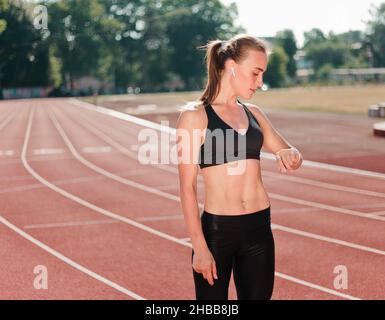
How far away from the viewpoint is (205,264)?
3.16 metres

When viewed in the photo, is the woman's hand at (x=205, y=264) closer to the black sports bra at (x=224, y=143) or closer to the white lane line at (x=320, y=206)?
the black sports bra at (x=224, y=143)

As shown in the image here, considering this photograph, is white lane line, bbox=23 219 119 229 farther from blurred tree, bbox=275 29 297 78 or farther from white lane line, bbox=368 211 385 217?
blurred tree, bbox=275 29 297 78

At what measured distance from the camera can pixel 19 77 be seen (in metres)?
94.8

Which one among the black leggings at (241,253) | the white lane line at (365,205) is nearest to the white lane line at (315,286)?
the black leggings at (241,253)

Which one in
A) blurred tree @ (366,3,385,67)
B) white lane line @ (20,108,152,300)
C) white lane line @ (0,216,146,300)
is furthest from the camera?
blurred tree @ (366,3,385,67)

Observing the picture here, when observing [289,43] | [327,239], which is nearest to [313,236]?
[327,239]

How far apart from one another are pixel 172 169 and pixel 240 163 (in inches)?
480

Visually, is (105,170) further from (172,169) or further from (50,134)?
(50,134)

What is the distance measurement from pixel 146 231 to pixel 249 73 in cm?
614

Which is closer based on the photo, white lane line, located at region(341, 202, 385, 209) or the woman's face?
the woman's face

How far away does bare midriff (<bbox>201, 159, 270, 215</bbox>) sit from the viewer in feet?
10.7

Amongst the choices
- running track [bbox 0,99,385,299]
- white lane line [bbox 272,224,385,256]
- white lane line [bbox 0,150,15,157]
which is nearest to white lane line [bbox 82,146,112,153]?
white lane line [bbox 0,150,15,157]

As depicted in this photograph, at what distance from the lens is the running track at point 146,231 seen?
21.6ft
